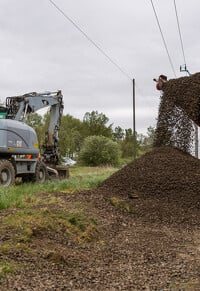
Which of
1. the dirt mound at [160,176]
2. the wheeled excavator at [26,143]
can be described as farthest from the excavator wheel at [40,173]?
the dirt mound at [160,176]

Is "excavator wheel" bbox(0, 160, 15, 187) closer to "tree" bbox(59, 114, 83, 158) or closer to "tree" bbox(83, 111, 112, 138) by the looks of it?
"tree" bbox(59, 114, 83, 158)

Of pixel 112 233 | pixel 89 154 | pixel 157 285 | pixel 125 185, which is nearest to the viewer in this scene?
pixel 157 285

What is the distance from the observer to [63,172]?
1988cm

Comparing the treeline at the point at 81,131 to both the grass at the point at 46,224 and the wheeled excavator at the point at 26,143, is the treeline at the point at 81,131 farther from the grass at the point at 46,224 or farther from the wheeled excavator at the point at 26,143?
the grass at the point at 46,224

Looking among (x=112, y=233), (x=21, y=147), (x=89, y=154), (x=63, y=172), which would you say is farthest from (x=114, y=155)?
(x=112, y=233)

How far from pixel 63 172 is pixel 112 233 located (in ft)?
40.5

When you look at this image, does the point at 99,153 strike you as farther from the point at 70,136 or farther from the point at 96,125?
the point at 96,125

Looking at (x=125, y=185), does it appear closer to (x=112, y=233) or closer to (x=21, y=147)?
(x=112, y=233)

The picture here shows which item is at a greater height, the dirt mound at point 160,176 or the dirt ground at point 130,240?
the dirt mound at point 160,176

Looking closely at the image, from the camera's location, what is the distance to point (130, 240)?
7398mm

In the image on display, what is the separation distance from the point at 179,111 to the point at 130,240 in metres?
5.67

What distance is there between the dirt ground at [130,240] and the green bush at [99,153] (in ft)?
116

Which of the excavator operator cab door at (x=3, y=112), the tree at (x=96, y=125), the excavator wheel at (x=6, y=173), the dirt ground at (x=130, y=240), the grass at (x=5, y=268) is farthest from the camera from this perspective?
the tree at (x=96, y=125)

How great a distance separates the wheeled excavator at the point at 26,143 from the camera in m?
14.3
